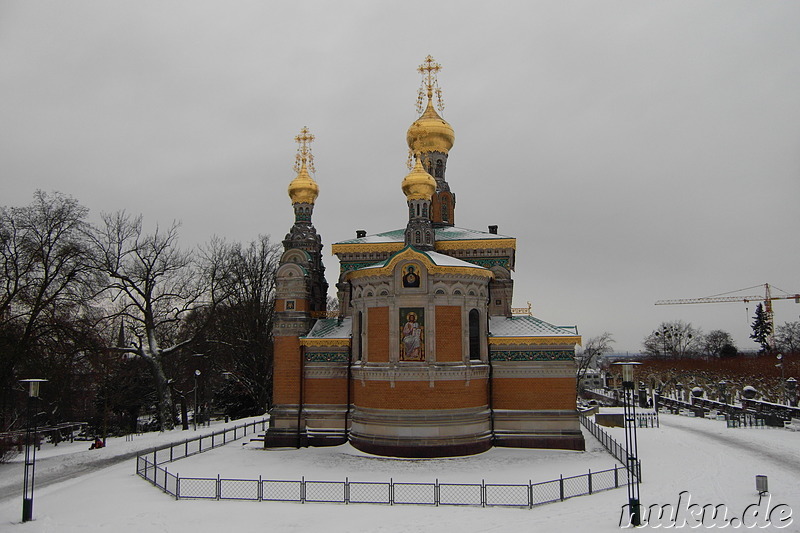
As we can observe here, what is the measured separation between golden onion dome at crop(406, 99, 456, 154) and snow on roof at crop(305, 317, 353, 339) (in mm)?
9765

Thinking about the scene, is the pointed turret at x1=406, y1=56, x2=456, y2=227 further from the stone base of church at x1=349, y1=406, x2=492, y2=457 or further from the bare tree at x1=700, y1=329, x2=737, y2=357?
the bare tree at x1=700, y1=329, x2=737, y2=357

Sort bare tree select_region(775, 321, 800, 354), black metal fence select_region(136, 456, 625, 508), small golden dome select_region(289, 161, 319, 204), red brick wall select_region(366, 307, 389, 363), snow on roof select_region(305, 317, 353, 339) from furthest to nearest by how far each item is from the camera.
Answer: bare tree select_region(775, 321, 800, 354) → small golden dome select_region(289, 161, 319, 204) → snow on roof select_region(305, 317, 353, 339) → red brick wall select_region(366, 307, 389, 363) → black metal fence select_region(136, 456, 625, 508)

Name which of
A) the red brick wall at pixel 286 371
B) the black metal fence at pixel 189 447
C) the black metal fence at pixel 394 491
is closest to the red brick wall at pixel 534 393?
the black metal fence at pixel 394 491

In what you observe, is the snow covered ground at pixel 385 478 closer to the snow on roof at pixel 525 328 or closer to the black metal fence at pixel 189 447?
the black metal fence at pixel 189 447

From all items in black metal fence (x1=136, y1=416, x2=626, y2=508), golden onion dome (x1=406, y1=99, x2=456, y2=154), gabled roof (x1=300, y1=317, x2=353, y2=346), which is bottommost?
black metal fence (x1=136, y1=416, x2=626, y2=508)

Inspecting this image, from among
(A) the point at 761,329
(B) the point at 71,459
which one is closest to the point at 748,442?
(B) the point at 71,459

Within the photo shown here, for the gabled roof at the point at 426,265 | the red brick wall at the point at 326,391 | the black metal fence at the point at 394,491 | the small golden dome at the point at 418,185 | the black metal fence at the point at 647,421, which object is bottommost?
the black metal fence at the point at 647,421

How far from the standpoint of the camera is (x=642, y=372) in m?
72.4

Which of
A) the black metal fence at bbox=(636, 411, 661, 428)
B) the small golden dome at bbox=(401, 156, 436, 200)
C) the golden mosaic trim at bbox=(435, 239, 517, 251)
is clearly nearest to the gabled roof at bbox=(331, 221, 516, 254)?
the golden mosaic trim at bbox=(435, 239, 517, 251)

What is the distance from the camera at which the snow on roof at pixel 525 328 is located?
25458 millimetres

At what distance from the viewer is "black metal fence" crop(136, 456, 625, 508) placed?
1614 centimetres

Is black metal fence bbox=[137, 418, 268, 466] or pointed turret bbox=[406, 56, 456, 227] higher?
pointed turret bbox=[406, 56, 456, 227]

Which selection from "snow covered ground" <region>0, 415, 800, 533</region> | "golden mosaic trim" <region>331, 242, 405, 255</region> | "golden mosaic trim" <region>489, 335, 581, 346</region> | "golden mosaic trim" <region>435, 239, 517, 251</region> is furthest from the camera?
"golden mosaic trim" <region>331, 242, 405, 255</region>

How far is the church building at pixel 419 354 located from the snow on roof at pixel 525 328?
54mm
